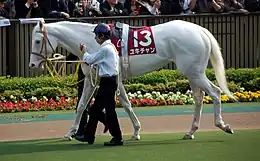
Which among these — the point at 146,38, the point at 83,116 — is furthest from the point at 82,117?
the point at 146,38

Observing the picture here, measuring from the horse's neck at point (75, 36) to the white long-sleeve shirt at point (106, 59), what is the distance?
2.91 ft

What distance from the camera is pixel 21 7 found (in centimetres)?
2152

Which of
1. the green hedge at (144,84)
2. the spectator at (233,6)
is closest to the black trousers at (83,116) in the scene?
the green hedge at (144,84)

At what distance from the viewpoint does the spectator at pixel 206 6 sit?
2191cm

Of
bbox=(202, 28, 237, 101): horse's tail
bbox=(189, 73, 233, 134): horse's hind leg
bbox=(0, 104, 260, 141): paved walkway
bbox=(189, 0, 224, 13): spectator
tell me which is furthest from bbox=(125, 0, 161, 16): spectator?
bbox=(189, 73, 233, 134): horse's hind leg

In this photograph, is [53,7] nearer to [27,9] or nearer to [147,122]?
[27,9]

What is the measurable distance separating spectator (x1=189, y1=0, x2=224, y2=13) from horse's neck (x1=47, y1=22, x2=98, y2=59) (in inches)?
367

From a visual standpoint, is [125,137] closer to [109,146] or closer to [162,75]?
[109,146]

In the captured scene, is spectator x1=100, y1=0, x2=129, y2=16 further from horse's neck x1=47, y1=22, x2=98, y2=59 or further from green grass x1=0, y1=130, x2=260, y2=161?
green grass x1=0, y1=130, x2=260, y2=161

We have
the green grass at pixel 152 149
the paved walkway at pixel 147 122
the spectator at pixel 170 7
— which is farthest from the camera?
the spectator at pixel 170 7

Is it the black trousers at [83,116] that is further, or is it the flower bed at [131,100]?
the flower bed at [131,100]

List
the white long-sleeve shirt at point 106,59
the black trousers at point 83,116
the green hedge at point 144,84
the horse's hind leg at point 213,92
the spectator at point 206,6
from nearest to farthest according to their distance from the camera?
1. the white long-sleeve shirt at point 106,59
2. the black trousers at point 83,116
3. the horse's hind leg at point 213,92
4. the green hedge at point 144,84
5. the spectator at point 206,6

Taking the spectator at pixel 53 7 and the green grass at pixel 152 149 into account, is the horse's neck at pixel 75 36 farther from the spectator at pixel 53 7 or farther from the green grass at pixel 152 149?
the spectator at pixel 53 7

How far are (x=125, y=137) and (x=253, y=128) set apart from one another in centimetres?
244
